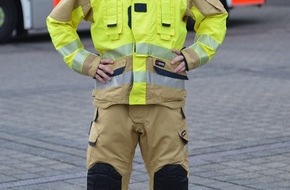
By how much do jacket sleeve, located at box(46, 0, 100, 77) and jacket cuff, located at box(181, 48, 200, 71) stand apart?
0.42 meters

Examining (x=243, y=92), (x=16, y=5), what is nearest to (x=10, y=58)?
(x=16, y=5)

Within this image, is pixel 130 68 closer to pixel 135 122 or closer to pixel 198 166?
pixel 135 122

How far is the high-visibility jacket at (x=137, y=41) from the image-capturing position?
4.36 meters

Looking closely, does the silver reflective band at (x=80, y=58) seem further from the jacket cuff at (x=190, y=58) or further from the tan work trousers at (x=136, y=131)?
the jacket cuff at (x=190, y=58)

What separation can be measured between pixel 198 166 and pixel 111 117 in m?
2.97

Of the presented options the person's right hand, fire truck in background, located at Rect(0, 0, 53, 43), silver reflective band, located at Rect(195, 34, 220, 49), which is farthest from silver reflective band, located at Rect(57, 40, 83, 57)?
fire truck in background, located at Rect(0, 0, 53, 43)

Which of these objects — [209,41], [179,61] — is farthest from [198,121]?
[179,61]

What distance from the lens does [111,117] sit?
4402mm

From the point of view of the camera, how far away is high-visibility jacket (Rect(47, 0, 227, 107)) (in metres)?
4.36

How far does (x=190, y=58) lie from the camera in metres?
4.47

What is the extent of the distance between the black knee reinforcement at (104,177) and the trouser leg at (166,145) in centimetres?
20

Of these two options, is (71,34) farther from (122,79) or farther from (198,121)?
(198,121)

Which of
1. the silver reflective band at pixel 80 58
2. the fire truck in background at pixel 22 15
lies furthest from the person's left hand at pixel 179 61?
the fire truck in background at pixel 22 15

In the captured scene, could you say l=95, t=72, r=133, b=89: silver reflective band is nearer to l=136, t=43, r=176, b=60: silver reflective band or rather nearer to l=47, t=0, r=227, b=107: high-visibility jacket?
l=47, t=0, r=227, b=107: high-visibility jacket
